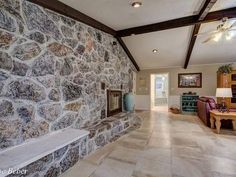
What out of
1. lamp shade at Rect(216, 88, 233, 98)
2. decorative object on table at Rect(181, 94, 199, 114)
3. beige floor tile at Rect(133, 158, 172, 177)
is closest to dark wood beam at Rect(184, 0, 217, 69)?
decorative object on table at Rect(181, 94, 199, 114)

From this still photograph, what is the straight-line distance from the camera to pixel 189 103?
23.9 ft

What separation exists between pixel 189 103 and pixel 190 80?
1.11 meters

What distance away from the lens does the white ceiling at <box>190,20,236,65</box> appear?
520 cm

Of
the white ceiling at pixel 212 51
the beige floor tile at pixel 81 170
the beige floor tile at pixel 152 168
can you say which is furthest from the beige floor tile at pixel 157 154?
the white ceiling at pixel 212 51

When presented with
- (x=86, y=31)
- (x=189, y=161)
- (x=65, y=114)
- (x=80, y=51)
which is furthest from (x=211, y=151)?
(x=86, y=31)

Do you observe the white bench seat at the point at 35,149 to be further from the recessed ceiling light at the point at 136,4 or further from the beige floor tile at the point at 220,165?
the recessed ceiling light at the point at 136,4

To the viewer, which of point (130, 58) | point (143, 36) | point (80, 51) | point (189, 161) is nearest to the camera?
point (189, 161)

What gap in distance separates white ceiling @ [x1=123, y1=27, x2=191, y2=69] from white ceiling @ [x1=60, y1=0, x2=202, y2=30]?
100 cm

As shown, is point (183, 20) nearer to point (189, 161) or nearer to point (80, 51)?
point (80, 51)

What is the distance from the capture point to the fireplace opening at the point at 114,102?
4.70 metres

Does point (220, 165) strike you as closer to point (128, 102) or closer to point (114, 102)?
point (114, 102)

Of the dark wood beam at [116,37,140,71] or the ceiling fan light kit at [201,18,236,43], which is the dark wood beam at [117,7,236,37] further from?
the dark wood beam at [116,37,140,71]

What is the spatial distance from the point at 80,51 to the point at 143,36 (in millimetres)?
2534

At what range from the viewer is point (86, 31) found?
3.75 metres
